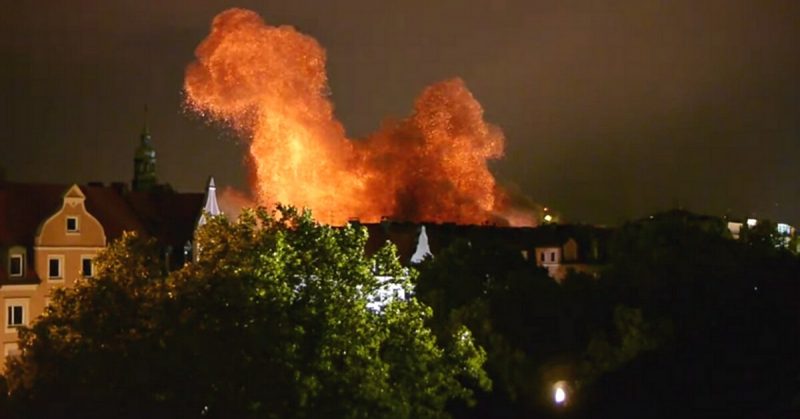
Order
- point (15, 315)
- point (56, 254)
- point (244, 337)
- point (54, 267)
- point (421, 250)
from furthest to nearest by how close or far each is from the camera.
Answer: point (421, 250)
point (56, 254)
point (54, 267)
point (15, 315)
point (244, 337)

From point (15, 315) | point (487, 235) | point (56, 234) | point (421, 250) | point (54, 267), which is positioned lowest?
point (15, 315)

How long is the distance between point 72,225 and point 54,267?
7.47 ft

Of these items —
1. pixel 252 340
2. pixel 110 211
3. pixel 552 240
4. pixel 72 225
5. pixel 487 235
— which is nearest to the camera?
pixel 252 340

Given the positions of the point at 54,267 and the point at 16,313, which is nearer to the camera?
the point at 16,313

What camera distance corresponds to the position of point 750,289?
71625 mm

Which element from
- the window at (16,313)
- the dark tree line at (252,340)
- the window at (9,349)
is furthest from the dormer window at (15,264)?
the dark tree line at (252,340)

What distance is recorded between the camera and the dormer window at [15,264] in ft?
196

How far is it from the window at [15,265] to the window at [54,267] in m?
1.41

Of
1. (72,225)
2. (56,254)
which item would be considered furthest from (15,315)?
(72,225)

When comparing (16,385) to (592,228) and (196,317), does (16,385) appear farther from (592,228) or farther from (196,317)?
(592,228)

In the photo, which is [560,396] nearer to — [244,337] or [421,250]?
[244,337]

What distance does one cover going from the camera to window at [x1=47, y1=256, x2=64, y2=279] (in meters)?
61.2

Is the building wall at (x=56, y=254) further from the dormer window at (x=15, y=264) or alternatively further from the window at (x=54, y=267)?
the dormer window at (x=15, y=264)

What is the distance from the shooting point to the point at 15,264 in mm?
60094
